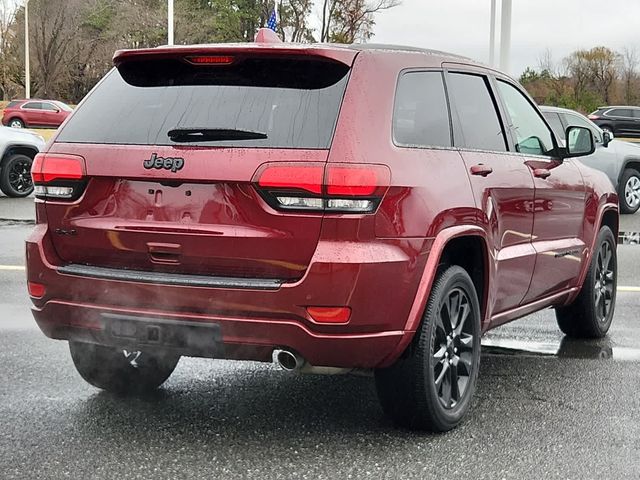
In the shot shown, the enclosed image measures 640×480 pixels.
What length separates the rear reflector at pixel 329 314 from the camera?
3.78 meters

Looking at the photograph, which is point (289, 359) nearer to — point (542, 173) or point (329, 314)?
point (329, 314)

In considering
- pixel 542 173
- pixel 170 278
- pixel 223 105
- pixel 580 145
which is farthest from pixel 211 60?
pixel 580 145

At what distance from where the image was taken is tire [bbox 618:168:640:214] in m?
15.1

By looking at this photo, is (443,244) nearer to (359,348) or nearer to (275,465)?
(359,348)

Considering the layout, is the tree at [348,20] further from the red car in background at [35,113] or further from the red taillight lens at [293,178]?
the red taillight lens at [293,178]

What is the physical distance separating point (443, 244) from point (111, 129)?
4.91 ft

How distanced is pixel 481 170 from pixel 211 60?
137 cm

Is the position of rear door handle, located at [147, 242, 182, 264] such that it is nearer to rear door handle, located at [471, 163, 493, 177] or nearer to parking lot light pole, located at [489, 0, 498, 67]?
rear door handle, located at [471, 163, 493, 177]

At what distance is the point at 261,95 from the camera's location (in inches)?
158

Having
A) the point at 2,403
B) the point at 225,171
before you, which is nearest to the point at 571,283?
the point at 225,171

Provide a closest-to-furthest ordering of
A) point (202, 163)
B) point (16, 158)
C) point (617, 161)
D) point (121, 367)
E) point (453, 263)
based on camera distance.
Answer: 1. point (202, 163)
2. point (453, 263)
3. point (121, 367)
4. point (617, 161)
5. point (16, 158)

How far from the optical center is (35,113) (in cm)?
4088

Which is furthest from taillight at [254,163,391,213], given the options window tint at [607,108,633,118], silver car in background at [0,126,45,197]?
window tint at [607,108,633,118]

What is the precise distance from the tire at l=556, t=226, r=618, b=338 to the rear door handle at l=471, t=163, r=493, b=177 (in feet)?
6.09
